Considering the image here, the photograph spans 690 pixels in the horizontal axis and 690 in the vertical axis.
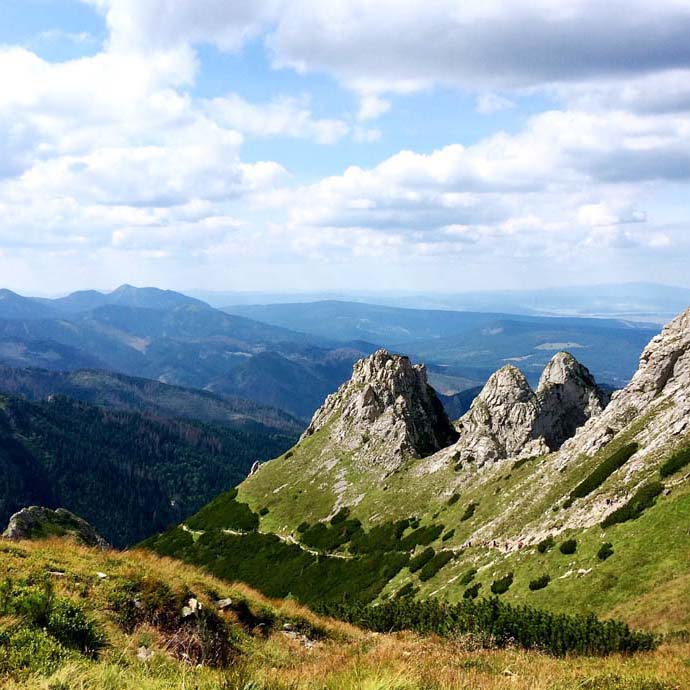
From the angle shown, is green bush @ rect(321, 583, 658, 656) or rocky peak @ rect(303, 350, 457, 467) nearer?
green bush @ rect(321, 583, 658, 656)

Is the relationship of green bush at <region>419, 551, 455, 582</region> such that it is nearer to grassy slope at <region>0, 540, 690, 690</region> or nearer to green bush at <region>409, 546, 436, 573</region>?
green bush at <region>409, 546, 436, 573</region>

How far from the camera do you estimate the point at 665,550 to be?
1355 inches

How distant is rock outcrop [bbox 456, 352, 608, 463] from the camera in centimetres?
9612

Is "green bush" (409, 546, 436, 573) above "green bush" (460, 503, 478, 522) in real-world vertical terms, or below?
below

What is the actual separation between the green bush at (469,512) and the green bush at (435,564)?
9.08 metres

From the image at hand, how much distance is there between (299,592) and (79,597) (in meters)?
62.1

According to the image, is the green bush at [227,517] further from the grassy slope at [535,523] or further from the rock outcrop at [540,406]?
the rock outcrop at [540,406]

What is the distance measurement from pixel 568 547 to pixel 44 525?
62.7m

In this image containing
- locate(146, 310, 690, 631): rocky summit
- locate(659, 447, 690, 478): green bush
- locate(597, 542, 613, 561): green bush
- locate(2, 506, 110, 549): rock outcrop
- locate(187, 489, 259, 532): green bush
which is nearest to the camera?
locate(597, 542, 613, 561): green bush

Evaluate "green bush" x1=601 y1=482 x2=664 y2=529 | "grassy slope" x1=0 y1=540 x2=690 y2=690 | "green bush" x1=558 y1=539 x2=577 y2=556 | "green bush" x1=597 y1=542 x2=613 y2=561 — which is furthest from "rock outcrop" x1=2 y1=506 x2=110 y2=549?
"green bush" x1=601 y1=482 x2=664 y2=529

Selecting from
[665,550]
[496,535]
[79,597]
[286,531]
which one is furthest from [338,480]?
[79,597]

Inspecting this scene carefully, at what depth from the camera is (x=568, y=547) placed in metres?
41.9

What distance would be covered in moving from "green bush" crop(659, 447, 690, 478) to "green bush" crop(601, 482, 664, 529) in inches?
66.6

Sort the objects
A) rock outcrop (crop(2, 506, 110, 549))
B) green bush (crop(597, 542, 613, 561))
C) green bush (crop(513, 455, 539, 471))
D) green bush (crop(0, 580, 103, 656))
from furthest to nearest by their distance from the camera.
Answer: green bush (crop(513, 455, 539, 471))
rock outcrop (crop(2, 506, 110, 549))
green bush (crop(597, 542, 613, 561))
green bush (crop(0, 580, 103, 656))
